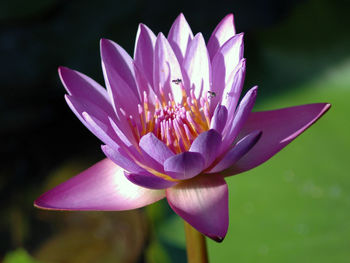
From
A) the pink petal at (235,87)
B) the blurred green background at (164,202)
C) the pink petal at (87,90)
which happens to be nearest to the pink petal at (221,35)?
the pink petal at (235,87)

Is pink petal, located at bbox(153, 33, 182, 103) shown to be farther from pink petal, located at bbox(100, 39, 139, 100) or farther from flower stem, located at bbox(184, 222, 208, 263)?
flower stem, located at bbox(184, 222, 208, 263)

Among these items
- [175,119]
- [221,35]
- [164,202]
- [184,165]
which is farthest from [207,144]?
[164,202]

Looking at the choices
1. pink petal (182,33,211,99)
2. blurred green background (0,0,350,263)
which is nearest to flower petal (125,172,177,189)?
pink petal (182,33,211,99)

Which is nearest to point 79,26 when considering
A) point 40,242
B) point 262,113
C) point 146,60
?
point 40,242

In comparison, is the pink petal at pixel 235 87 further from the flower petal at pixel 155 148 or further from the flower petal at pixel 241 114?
the flower petal at pixel 155 148

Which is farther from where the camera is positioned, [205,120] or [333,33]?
[333,33]

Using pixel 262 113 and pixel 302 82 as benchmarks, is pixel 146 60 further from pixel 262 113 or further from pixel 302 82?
pixel 302 82

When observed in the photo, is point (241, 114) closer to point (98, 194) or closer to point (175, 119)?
point (175, 119)
